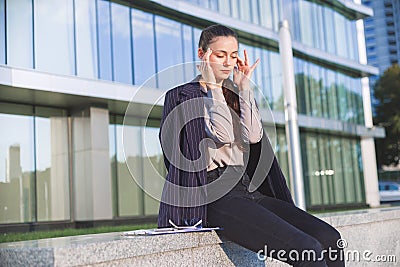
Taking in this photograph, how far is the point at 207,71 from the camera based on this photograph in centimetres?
340

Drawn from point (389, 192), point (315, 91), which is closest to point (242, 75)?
point (315, 91)

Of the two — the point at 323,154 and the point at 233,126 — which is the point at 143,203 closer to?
the point at 323,154

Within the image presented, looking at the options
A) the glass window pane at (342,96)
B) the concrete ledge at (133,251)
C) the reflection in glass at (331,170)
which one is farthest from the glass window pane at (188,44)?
the concrete ledge at (133,251)

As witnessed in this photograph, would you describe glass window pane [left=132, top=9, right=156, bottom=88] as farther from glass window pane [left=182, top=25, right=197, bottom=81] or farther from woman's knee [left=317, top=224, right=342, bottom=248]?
woman's knee [left=317, top=224, right=342, bottom=248]

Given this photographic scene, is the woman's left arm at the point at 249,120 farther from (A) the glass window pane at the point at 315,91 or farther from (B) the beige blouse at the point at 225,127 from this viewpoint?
(A) the glass window pane at the point at 315,91

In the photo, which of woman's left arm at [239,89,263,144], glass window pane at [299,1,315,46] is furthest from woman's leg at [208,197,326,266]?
glass window pane at [299,1,315,46]

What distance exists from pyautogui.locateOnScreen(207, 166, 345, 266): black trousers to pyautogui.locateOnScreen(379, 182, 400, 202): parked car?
3735 centimetres

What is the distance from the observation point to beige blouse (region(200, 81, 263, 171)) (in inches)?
126

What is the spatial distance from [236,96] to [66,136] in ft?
55.4

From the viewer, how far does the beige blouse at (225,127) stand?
319 centimetres

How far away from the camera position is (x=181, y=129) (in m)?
3.26

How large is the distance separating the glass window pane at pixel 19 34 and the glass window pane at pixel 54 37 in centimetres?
23

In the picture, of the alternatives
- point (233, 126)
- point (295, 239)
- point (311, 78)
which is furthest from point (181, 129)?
→ point (311, 78)

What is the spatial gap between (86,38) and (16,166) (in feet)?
15.7
